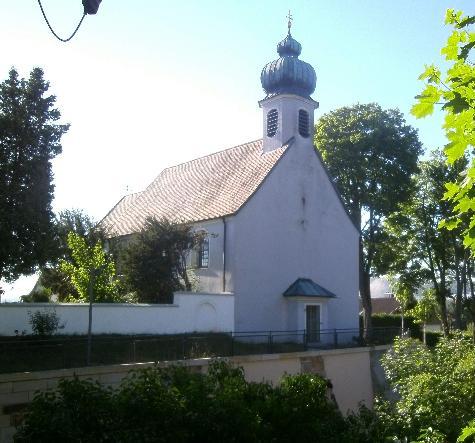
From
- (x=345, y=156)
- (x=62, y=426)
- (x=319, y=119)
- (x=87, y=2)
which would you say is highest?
(x=319, y=119)

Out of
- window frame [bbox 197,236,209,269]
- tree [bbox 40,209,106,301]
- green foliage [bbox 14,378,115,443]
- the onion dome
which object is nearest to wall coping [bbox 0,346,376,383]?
green foliage [bbox 14,378,115,443]

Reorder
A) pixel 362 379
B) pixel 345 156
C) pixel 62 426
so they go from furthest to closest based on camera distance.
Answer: pixel 345 156 → pixel 362 379 → pixel 62 426

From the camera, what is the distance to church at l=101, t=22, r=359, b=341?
26219 mm

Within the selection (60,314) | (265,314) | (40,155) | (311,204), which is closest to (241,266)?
(265,314)

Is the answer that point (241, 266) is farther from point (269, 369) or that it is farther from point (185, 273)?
point (269, 369)

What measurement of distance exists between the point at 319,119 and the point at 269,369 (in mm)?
21206

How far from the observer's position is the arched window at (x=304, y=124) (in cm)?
3003

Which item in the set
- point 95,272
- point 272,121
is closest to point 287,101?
point 272,121

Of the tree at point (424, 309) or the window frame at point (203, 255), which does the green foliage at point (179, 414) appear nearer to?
the window frame at point (203, 255)

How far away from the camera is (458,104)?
4125mm

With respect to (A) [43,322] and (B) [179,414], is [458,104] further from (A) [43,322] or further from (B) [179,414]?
(A) [43,322]

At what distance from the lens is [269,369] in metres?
19.3

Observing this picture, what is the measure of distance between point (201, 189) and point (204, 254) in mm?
4851

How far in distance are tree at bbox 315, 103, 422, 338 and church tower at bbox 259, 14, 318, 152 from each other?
493 cm
